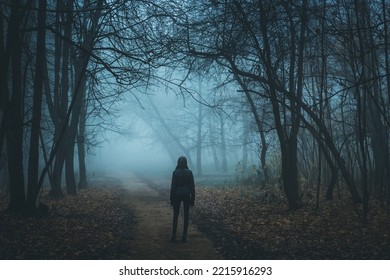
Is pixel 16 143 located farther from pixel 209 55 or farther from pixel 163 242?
pixel 209 55

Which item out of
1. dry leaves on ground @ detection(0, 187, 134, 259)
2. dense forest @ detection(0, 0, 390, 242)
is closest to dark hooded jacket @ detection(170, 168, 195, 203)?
dry leaves on ground @ detection(0, 187, 134, 259)

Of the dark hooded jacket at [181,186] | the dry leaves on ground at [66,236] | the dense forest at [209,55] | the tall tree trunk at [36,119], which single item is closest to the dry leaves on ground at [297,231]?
the dense forest at [209,55]

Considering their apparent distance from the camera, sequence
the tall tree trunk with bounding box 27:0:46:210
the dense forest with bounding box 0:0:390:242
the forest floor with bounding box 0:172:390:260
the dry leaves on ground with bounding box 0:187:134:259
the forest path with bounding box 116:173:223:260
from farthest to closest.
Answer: the tall tree trunk with bounding box 27:0:46:210
the dense forest with bounding box 0:0:390:242
the forest path with bounding box 116:173:223:260
the forest floor with bounding box 0:172:390:260
the dry leaves on ground with bounding box 0:187:134:259

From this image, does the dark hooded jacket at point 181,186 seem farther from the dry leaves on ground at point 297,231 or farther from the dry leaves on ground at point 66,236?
the dry leaves on ground at point 66,236

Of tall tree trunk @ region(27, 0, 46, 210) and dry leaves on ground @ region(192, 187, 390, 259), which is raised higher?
tall tree trunk @ region(27, 0, 46, 210)

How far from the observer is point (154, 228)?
10305 mm

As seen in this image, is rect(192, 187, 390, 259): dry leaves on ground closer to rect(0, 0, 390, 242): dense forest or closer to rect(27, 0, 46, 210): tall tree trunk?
rect(0, 0, 390, 242): dense forest

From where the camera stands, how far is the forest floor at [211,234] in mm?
7133

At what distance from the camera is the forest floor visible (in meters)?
7.13

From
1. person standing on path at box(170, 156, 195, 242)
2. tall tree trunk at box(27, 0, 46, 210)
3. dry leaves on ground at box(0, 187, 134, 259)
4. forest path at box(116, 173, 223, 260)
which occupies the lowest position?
forest path at box(116, 173, 223, 260)

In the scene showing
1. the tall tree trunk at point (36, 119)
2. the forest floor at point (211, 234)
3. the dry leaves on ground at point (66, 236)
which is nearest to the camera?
the dry leaves on ground at point (66, 236)

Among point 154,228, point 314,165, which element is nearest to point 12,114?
point 154,228

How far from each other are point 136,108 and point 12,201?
1321 inches

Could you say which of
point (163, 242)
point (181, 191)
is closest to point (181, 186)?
point (181, 191)
